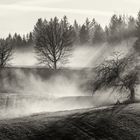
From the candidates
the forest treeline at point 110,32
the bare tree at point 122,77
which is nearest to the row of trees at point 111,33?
the forest treeline at point 110,32

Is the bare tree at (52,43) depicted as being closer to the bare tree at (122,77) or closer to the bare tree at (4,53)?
the bare tree at (4,53)

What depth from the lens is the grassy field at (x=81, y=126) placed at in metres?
28.2

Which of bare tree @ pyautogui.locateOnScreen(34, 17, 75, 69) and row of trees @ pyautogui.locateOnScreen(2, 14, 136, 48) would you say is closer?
bare tree @ pyautogui.locateOnScreen(34, 17, 75, 69)

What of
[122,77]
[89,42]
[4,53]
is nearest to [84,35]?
[89,42]

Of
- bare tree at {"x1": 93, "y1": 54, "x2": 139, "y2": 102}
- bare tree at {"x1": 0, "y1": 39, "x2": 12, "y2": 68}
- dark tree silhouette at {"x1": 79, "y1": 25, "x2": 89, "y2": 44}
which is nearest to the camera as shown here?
bare tree at {"x1": 93, "y1": 54, "x2": 139, "y2": 102}

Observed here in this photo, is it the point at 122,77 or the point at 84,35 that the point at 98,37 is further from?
the point at 122,77

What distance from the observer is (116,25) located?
105 metres

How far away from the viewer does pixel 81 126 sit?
30.0 m

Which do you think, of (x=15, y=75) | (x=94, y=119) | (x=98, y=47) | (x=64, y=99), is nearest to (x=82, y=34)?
(x=98, y=47)

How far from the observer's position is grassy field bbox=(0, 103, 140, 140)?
2820 cm

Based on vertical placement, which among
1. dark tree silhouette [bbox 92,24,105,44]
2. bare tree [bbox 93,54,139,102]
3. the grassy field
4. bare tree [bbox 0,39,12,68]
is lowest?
the grassy field

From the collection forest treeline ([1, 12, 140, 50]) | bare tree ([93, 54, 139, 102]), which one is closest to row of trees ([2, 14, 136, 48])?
forest treeline ([1, 12, 140, 50])

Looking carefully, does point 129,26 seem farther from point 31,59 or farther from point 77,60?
point 31,59

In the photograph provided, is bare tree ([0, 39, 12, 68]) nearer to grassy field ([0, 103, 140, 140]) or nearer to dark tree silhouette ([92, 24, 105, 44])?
dark tree silhouette ([92, 24, 105, 44])
